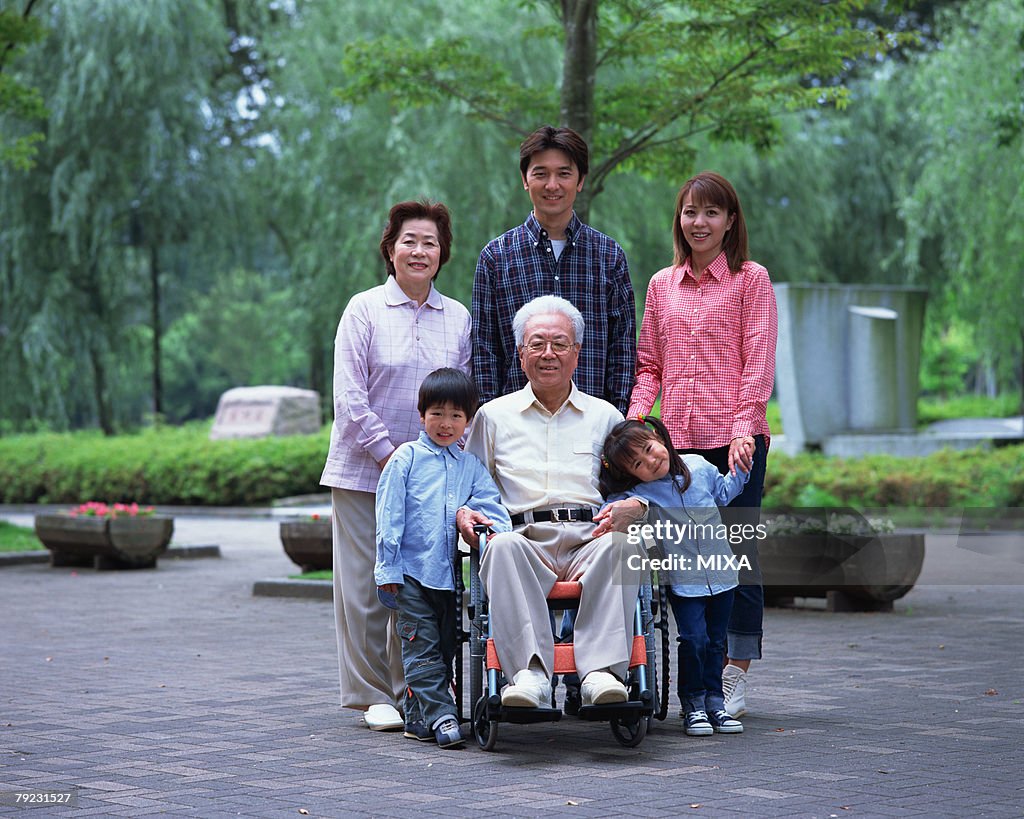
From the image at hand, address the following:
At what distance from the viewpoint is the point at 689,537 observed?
5062 mm

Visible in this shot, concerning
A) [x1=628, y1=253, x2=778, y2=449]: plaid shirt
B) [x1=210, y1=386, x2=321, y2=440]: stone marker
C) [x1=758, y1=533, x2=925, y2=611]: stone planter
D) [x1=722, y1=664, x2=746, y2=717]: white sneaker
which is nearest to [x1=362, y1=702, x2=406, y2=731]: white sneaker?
[x1=722, y1=664, x2=746, y2=717]: white sneaker

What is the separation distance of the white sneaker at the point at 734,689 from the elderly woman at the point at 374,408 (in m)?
1.22

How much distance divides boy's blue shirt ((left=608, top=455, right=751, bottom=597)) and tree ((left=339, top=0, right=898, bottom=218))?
16.8ft

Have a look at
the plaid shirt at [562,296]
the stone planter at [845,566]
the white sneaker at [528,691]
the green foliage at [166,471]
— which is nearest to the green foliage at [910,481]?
the stone planter at [845,566]

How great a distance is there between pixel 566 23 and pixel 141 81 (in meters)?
16.6

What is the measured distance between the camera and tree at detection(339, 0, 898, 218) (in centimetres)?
974

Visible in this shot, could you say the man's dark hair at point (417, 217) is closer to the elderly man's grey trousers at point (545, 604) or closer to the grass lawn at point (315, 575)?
the elderly man's grey trousers at point (545, 604)

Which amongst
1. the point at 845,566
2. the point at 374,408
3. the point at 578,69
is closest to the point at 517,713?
the point at 374,408

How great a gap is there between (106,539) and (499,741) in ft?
27.2

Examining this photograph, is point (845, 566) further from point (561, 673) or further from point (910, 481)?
point (910, 481)

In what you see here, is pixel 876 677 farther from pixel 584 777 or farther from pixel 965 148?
pixel 965 148

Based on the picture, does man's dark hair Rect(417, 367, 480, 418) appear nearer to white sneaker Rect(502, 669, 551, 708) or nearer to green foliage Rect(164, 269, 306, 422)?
white sneaker Rect(502, 669, 551, 708)

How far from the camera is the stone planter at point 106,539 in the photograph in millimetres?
12562

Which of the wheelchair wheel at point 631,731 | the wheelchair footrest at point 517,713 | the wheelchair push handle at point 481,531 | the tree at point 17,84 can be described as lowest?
the wheelchair wheel at point 631,731
